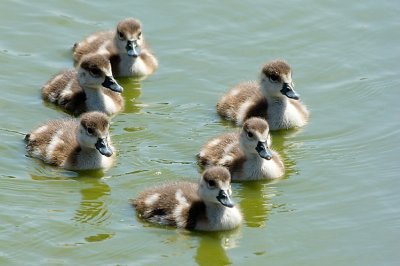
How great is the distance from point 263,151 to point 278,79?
1213 millimetres

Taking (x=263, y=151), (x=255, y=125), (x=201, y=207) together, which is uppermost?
(x=255, y=125)

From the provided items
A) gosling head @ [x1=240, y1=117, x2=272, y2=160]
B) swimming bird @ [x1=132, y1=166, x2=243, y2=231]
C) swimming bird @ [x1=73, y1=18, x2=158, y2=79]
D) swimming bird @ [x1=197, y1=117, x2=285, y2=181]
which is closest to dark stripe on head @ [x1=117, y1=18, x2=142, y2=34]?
swimming bird @ [x1=73, y1=18, x2=158, y2=79]

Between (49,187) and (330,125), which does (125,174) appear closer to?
(49,187)

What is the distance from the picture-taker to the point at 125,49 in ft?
39.7

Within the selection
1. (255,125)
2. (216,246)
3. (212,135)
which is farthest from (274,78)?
(216,246)

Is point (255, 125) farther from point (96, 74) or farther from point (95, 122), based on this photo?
point (96, 74)

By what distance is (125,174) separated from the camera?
10.1 m

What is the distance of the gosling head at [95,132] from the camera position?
395 inches

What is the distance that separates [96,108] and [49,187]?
64.7 inches

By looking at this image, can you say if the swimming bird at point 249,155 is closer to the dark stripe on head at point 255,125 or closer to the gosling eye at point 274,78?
the dark stripe on head at point 255,125

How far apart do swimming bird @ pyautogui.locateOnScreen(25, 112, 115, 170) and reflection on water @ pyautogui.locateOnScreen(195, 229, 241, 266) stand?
1317 mm

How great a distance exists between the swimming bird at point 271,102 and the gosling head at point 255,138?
0.95 m

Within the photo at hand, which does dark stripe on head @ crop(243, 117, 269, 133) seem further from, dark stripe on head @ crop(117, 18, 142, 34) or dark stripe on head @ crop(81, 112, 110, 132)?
dark stripe on head @ crop(117, 18, 142, 34)

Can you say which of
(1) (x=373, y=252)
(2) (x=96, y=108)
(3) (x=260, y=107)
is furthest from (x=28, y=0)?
(1) (x=373, y=252)
